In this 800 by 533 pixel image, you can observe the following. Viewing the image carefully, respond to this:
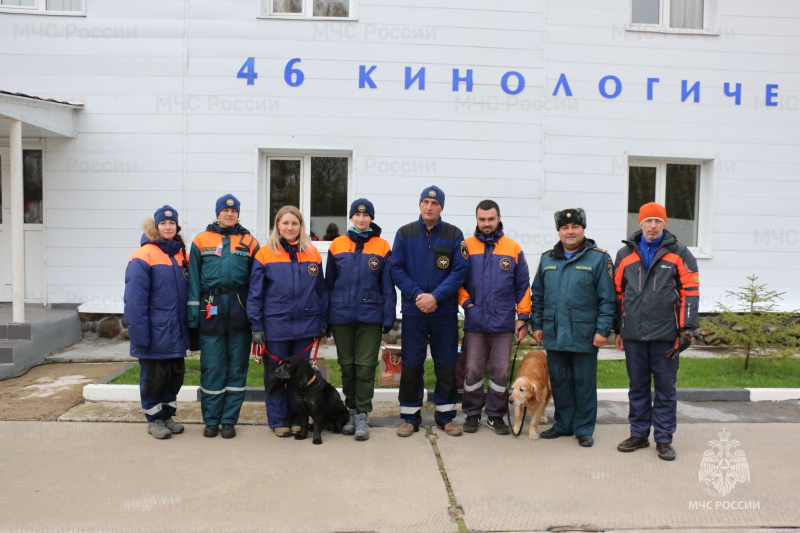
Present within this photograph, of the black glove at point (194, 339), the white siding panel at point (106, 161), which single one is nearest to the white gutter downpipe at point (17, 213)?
the white siding panel at point (106, 161)

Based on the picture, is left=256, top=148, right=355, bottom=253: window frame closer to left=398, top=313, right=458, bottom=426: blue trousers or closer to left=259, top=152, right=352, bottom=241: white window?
left=259, top=152, right=352, bottom=241: white window

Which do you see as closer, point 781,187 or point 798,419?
point 798,419

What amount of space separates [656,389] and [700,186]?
228 inches

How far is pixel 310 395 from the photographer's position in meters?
5.09

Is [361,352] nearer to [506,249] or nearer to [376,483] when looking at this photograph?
[376,483]

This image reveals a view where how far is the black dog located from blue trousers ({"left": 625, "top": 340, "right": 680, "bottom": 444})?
2.53 meters

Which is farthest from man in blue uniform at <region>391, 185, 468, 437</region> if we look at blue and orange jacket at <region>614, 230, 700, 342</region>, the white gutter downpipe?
the white gutter downpipe

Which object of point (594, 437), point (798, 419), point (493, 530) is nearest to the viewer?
point (493, 530)

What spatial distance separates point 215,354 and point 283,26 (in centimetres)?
550

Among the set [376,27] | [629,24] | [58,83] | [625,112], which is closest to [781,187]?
[625,112]

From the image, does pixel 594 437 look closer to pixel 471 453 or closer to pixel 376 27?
pixel 471 453

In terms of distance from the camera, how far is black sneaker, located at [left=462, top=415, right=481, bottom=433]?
17.9 ft

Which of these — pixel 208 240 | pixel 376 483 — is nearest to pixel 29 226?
pixel 208 240

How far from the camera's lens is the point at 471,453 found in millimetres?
4930
